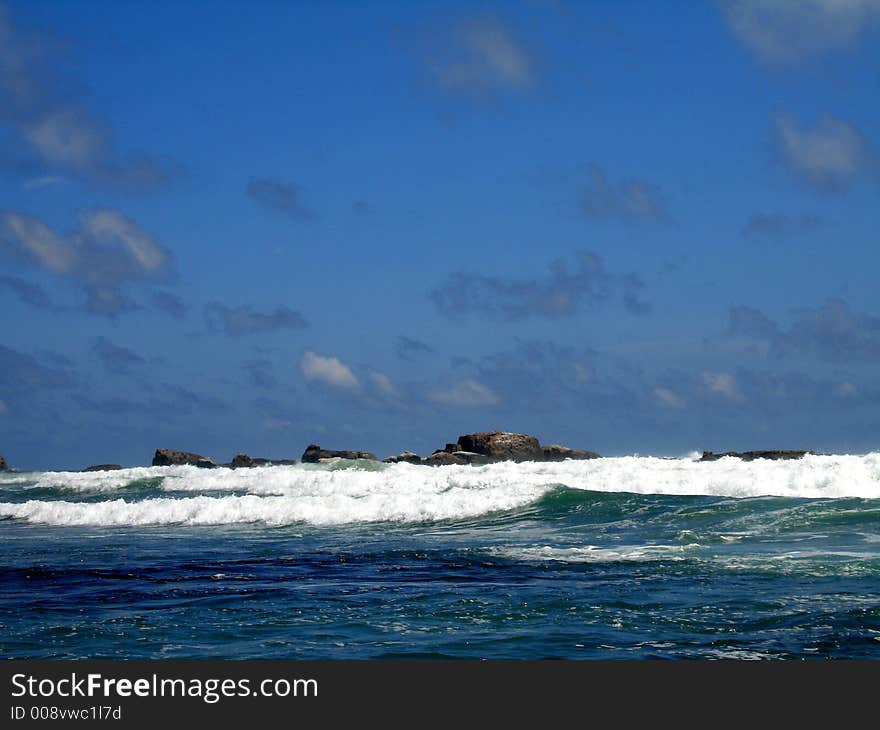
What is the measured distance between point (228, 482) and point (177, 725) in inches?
1515

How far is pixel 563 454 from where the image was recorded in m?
65.4

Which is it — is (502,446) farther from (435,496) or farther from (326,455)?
(435,496)

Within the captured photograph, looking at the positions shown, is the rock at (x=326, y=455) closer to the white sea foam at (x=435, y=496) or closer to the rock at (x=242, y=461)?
the rock at (x=242, y=461)

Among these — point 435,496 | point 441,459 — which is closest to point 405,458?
point 441,459

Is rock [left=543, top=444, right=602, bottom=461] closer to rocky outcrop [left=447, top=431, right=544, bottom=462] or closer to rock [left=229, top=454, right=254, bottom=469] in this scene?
rocky outcrop [left=447, top=431, right=544, bottom=462]

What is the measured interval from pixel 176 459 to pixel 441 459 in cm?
2341

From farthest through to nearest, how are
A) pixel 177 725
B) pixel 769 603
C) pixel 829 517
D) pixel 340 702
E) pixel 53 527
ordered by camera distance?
pixel 53 527, pixel 829 517, pixel 769 603, pixel 340 702, pixel 177 725

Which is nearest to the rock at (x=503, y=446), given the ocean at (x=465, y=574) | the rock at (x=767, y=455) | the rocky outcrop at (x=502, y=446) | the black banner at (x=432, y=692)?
the rocky outcrop at (x=502, y=446)

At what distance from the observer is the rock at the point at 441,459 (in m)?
60.7

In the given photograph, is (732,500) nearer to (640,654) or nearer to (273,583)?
(273,583)

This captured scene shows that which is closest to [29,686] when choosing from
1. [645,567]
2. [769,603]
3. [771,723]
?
[771,723]

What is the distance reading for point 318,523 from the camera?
25.7m

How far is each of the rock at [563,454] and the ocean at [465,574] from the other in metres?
33.7

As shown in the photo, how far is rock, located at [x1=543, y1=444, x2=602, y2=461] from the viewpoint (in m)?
64.6
